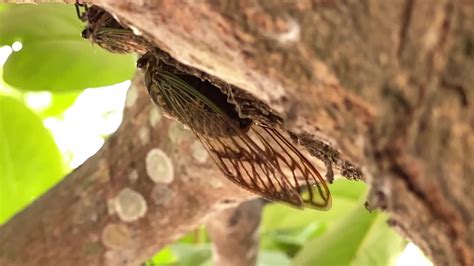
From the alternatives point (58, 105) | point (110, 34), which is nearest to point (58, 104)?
point (58, 105)

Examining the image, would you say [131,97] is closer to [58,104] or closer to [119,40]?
[119,40]

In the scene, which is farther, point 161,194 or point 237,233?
point 237,233

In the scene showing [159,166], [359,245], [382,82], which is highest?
[359,245]

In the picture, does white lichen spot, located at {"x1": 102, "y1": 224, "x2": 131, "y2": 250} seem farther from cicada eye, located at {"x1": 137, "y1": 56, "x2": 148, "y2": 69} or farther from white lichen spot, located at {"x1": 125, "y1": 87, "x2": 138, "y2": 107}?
cicada eye, located at {"x1": 137, "y1": 56, "x2": 148, "y2": 69}

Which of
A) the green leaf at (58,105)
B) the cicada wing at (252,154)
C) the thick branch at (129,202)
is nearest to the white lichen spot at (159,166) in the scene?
the thick branch at (129,202)

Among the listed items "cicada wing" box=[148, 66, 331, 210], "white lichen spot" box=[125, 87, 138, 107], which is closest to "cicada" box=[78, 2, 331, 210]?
"cicada wing" box=[148, 66, 331, 210]

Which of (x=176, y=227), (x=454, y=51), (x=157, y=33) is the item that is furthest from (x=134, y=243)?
(x=454, y=51)

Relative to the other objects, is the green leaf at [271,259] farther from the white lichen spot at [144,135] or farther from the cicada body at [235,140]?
the cicada body at [235,140]
